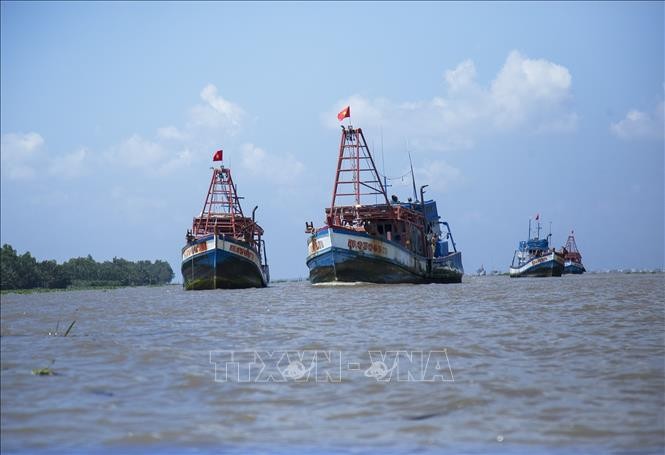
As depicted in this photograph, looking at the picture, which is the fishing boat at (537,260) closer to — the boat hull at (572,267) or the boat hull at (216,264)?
the boat hull at (572,267)

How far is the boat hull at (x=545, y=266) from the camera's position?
89188 mm

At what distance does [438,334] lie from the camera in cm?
1531

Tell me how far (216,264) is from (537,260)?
54171mm

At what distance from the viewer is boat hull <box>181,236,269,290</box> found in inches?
1881

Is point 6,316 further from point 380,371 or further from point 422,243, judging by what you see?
point 422,243

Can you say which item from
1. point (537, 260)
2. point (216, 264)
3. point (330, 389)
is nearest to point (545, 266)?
point (537, 260)

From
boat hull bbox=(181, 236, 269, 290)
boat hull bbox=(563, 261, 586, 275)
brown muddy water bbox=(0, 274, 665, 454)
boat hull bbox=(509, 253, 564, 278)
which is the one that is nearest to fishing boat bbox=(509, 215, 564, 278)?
boat hull bbox=(509, 253, 564, 278)

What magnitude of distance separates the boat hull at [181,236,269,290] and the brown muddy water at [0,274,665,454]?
3145 centimetres

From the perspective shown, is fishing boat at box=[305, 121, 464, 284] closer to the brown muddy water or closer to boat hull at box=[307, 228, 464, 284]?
boat hull at box=[307, 228, 464, 284]

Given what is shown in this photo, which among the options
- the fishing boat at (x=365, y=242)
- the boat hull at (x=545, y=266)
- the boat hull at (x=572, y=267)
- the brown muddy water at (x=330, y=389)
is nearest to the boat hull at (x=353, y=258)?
the fishing boat at (x=365, y=242)

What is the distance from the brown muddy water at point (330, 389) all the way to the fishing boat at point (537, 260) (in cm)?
7602

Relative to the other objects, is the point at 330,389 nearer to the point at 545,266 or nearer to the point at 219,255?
the point at 219,255

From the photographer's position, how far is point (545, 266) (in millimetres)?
89500

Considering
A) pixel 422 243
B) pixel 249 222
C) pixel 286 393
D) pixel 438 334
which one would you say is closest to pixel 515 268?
pixel 422 243
